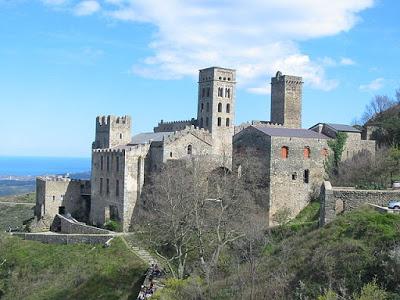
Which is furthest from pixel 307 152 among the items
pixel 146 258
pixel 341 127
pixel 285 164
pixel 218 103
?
pixel 218 103

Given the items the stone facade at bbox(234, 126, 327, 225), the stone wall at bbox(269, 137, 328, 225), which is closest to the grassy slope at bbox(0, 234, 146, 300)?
the stone facade at bbox(234, 126, 327, 225)

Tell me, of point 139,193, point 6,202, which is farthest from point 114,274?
point 6,202

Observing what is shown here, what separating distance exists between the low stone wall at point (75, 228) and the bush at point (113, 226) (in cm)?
112

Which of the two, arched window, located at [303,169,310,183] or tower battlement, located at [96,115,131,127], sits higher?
tower battlement, located at [96,115,131,127]

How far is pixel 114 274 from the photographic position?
148 ft

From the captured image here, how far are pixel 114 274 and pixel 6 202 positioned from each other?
192 ft

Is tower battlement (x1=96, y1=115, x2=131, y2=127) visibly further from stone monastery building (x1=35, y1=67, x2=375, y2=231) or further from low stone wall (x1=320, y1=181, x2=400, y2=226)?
low stone wall (x1=320, y1=181, x2=400, y2=226)

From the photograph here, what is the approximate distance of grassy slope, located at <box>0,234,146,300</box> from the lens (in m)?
43.9

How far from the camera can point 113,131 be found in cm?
6712

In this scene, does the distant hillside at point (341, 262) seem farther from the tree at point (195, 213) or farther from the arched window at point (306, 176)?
the arched window at point (306, 176)

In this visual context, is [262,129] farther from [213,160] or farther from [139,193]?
[139,193]

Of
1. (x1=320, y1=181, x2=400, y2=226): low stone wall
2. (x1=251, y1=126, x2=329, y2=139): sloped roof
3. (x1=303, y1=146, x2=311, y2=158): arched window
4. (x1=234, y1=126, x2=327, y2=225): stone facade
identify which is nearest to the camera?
(x1=320, y1=181, x2=400, y2=226): low stone wall

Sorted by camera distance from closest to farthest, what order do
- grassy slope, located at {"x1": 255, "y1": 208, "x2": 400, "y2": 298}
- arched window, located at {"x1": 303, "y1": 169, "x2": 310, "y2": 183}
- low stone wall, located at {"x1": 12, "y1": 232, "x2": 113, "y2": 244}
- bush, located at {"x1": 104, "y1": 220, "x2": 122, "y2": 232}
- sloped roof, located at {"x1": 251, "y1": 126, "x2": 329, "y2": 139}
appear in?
grassy slope, located at {"x1": 255, "y1": 208, "x2": 400, "y2": 298} < sloped roof, located at {"x1": 251, "y1": 126, "x2": 329, "y2": 139} < arched window, located at {"x1": 303, "y1": 169, "x2": 310, "y2": 183} < low stone wall, located at {"x1": 12, "y1": 232, "x2": 113, "y2": 244} < bush, located at {"x1": 104, "y1": 220, "x2": 122, "y2": 232}

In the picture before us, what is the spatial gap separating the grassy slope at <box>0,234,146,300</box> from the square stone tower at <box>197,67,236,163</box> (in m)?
26.5
